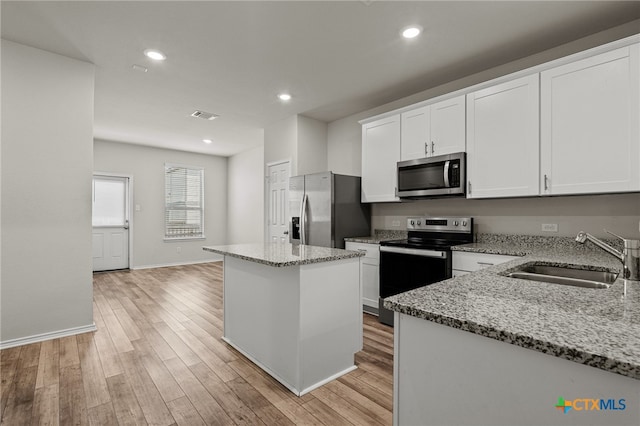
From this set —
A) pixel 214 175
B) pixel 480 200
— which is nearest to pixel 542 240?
pixel 480 200

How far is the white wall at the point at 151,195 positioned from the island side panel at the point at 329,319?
585 centimetres

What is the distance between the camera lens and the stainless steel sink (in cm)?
162

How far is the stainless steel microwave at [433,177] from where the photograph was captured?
3.04 meters

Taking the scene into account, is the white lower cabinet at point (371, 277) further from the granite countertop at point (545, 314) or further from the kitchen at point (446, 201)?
the granite countertop at point (545, 314)

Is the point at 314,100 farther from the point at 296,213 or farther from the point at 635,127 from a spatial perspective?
the point at 635,127

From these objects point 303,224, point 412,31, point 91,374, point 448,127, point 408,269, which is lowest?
point 91,374

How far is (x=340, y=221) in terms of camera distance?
383cm

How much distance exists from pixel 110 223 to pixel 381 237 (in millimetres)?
5581

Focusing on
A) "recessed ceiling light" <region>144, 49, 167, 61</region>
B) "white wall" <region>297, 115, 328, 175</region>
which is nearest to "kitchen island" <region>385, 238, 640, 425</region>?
"recessed ceiling light" <region>144, 49, 167, 61</region>

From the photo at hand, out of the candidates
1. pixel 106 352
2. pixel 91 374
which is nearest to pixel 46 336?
pixel 106 352

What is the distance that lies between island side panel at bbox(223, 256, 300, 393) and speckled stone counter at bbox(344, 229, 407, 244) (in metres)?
1.54

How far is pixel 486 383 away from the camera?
783mm

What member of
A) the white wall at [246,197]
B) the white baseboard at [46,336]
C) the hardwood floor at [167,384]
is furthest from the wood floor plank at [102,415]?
the white wall at [246,197]

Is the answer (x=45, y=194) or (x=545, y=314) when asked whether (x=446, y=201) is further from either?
(x=45, y=194)
